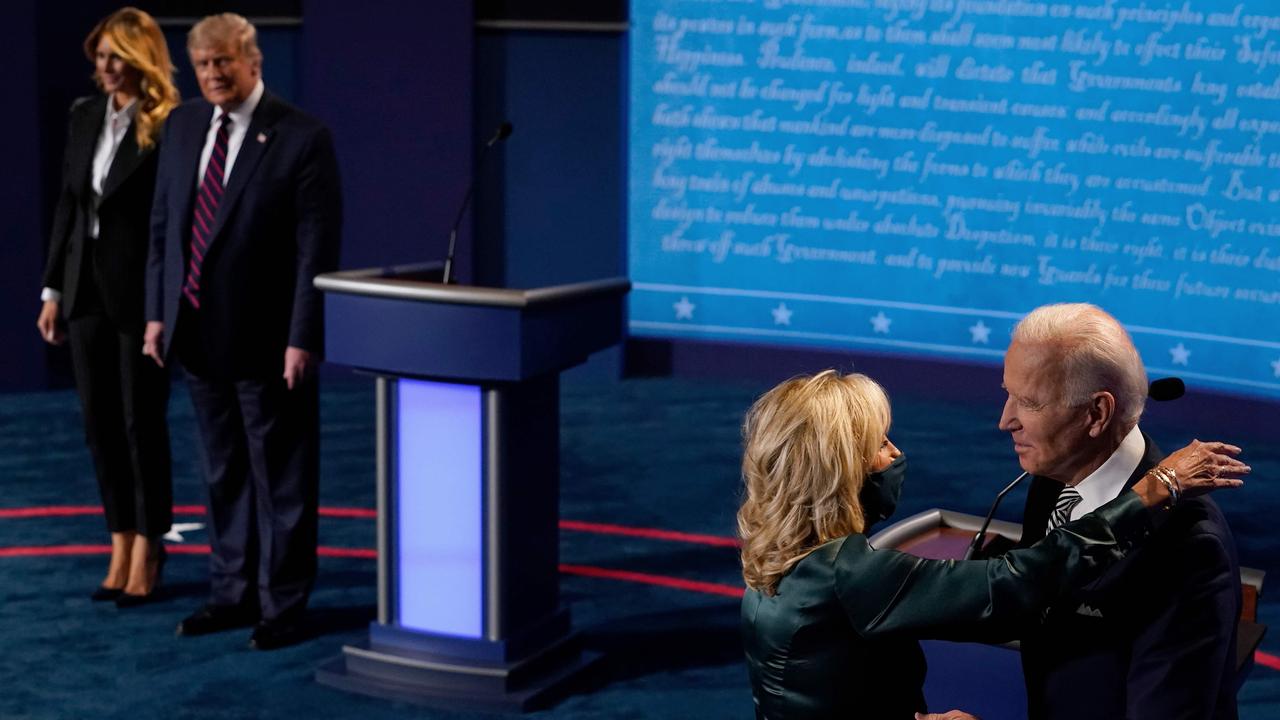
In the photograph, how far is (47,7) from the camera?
8.75 meters

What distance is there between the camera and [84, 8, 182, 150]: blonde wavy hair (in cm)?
507

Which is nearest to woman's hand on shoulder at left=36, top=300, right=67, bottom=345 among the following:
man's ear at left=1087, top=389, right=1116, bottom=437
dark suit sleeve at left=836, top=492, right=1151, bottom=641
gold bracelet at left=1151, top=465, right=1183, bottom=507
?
dark suit sleeve at left=836, top=492, right=1151, bottom=641

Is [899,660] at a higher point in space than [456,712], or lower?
higher

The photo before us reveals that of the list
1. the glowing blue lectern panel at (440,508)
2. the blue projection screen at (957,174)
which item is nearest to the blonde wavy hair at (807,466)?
the glowing blue lectern panel at (440,508)

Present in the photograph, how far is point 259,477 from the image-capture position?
4938 millimetres

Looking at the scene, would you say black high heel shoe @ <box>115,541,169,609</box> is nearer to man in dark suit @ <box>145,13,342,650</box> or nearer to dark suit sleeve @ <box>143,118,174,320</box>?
man in dark suit @ <box>145,13,342,650</box>

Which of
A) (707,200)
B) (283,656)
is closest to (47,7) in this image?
(707,200)

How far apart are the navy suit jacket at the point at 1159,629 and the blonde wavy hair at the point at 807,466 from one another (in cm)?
31

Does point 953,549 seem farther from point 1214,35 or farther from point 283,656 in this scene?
point 1214,35

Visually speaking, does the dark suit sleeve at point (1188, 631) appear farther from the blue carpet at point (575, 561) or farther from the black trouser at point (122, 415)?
the black trouser at point (122, 415)

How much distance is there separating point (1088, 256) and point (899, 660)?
20.7 ft

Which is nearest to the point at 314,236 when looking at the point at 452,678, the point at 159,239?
the point at 159,239

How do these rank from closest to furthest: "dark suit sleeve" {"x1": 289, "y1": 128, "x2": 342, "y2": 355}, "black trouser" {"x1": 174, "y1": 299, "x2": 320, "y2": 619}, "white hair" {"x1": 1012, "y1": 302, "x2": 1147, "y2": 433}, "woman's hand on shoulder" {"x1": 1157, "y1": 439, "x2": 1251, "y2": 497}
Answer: "woman's hand on shoulder" {"x1": 1157, "y1": 439, "x2": 1251, "y2": 497} < "white hair" {"x1": 1012, "y1": 302, "x2": 1147, "y2": 433} < "dark suit sleeve" {"x1": 289, "y1": 128, "x2": 342, "y2": 355} < "black trouser" {"x1": 174, "y1": 299, "x2": 320, "y2": 619}

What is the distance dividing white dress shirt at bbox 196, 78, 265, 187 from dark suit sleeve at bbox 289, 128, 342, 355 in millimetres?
208
